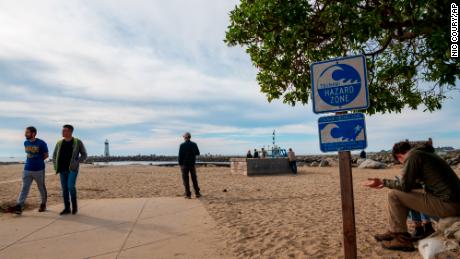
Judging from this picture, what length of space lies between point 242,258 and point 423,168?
2659 millimetres

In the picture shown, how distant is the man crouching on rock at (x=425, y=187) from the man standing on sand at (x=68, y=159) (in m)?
Result: 6.24

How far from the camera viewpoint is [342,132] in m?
3.76

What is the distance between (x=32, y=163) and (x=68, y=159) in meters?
1.01

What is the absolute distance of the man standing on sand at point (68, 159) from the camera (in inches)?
307

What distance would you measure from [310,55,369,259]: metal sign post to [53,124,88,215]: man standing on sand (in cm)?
600

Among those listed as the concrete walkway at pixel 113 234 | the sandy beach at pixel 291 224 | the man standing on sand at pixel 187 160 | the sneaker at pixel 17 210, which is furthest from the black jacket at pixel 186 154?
the sneaker at pixel 17 210

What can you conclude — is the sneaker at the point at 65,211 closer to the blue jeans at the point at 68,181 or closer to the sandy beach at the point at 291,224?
the blue jeans at the point at 68,181

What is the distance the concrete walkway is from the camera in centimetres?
514

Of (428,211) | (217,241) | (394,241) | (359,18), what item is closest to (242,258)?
(217,241)

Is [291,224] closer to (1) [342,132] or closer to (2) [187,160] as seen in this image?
(1) [342,132]

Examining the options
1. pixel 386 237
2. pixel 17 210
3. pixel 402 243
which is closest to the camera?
pixel 402 243

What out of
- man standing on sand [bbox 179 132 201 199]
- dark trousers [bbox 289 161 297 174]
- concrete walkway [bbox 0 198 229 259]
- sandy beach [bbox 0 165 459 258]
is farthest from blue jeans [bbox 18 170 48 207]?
dark trousers [bbox 289 161 297 174]

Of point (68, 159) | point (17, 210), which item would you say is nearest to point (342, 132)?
point (68, 159)

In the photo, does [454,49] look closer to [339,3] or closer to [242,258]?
[339,3]
